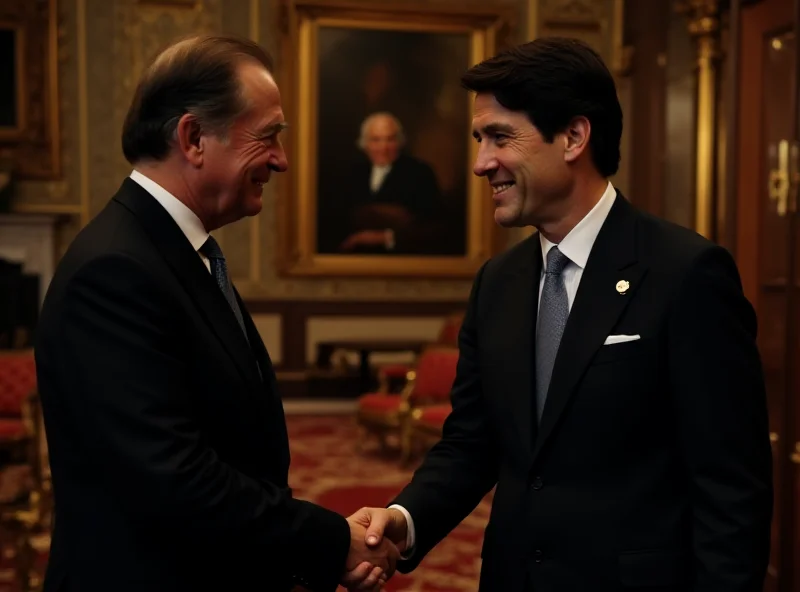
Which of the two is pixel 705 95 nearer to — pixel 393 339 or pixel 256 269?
pixel 393 339

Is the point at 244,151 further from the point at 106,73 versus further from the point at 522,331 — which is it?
the point at 106,73

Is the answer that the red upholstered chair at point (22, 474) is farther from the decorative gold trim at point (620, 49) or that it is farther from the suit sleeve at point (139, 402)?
the decorative gold trim at point (620, 49)

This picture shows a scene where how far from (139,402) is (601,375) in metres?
0.74

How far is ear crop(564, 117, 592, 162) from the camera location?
1582 mm

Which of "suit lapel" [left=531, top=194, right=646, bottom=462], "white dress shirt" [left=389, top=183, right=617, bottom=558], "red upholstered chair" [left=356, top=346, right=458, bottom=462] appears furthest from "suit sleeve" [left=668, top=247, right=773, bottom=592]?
"red upholstered chair" [left=356, top=346, right=458, bottom=462]

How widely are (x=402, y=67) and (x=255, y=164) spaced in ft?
22.7

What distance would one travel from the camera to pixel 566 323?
1.57 meters

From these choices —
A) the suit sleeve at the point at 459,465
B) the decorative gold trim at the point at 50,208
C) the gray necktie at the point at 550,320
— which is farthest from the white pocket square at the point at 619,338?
the decorative gold trim at the point at 50,208

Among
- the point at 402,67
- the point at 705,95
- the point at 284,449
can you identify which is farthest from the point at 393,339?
the point at 284,449

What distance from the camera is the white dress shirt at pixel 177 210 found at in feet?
5.07

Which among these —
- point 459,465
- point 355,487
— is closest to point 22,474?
point 355,487

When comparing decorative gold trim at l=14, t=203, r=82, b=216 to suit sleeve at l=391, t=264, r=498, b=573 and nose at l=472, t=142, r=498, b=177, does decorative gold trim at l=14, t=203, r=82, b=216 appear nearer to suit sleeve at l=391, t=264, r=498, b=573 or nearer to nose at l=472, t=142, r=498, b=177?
suit sleeve at l=391, t=264, r=498, b=573

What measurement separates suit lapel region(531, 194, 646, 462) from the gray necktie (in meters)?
0.05

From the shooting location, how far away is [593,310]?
60.5 inches
